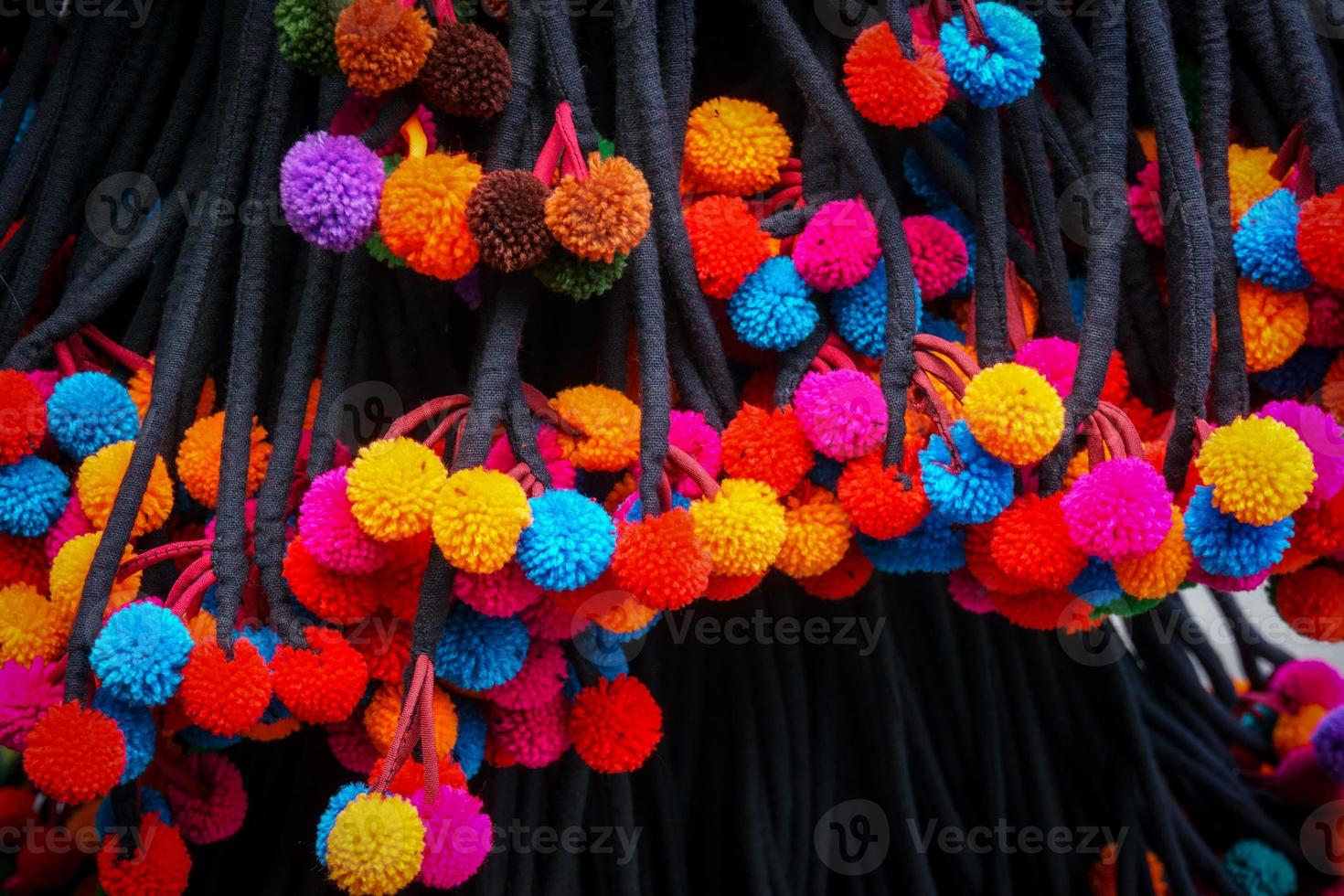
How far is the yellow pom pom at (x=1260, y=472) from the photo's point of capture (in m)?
0.55

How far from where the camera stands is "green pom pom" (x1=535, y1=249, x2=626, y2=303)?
0.56 meters

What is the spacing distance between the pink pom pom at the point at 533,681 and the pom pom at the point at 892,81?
0.34 m

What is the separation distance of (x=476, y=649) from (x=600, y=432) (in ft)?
0.42

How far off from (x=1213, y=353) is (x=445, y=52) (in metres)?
0.46

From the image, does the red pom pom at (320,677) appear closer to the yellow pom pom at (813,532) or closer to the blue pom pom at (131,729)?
the blue pom pom at (131,729)

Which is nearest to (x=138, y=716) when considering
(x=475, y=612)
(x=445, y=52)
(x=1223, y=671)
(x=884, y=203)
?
(x=475, y=612)

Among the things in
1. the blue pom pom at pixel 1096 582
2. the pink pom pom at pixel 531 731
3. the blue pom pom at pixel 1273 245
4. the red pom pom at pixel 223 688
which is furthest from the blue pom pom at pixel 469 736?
the blue pom pom at pixel 1273 245

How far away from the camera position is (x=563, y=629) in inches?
23.2

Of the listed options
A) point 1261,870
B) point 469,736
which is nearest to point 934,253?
point 469,736

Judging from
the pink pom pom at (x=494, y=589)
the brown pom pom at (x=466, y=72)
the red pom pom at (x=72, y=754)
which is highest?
the brown pom pom at (x=466, y=72)

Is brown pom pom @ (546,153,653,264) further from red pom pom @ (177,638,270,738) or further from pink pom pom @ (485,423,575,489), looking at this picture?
red pom pom @ (177,638,270,738)

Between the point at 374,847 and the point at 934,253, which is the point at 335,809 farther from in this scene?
the point at 934,253

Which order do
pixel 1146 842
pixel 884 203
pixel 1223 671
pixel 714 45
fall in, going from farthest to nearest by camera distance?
pixel 1223 671
pixel 1146 842
pixel 714 45
pixel 884 203

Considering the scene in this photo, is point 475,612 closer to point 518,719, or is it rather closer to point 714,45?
point 518,719
